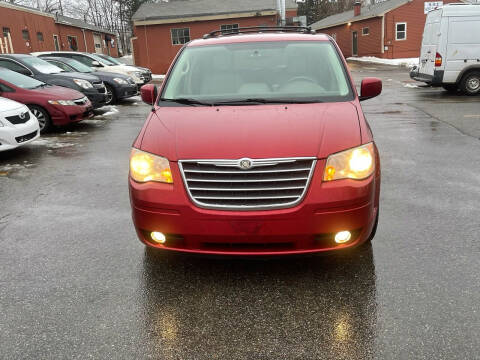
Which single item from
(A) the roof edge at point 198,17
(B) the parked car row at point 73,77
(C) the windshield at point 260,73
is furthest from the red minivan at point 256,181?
(A) the roof edge at point 198,17

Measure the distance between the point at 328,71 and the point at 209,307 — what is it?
8.20ft

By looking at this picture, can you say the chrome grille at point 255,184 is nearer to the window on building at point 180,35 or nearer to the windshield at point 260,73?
the windshield at point 260,73

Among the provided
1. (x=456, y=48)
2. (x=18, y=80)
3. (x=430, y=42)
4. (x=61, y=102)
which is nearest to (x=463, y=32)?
(x=456, y=48)

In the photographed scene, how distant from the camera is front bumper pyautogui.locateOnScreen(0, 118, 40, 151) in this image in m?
7.20

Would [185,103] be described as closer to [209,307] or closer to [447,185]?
[209,307]

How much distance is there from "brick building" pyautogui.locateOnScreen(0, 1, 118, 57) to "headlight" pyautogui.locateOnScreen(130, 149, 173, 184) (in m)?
28.1

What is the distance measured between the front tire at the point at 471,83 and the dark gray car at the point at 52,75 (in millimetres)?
11349

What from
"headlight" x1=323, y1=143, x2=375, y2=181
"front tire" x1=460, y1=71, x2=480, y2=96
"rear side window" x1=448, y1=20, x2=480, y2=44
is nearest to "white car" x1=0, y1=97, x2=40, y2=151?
"headlight" x1=323, y1=143, x2=375, y2=181

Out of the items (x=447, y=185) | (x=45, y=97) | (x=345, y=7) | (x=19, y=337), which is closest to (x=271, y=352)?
(x=19, y=337)

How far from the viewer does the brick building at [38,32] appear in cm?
2759

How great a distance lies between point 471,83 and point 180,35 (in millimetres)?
21560

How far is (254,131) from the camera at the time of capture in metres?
3.19

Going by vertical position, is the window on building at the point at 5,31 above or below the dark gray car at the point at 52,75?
above

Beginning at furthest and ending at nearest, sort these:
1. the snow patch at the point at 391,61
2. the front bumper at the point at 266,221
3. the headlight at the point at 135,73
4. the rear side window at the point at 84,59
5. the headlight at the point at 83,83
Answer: the snow patch at the point at 391,61 < the headlight at the point at 135,73 < the rear side window at the point at 84,59 < the headlight at the point at 83,83 < the front bumper at the point at 266,221
